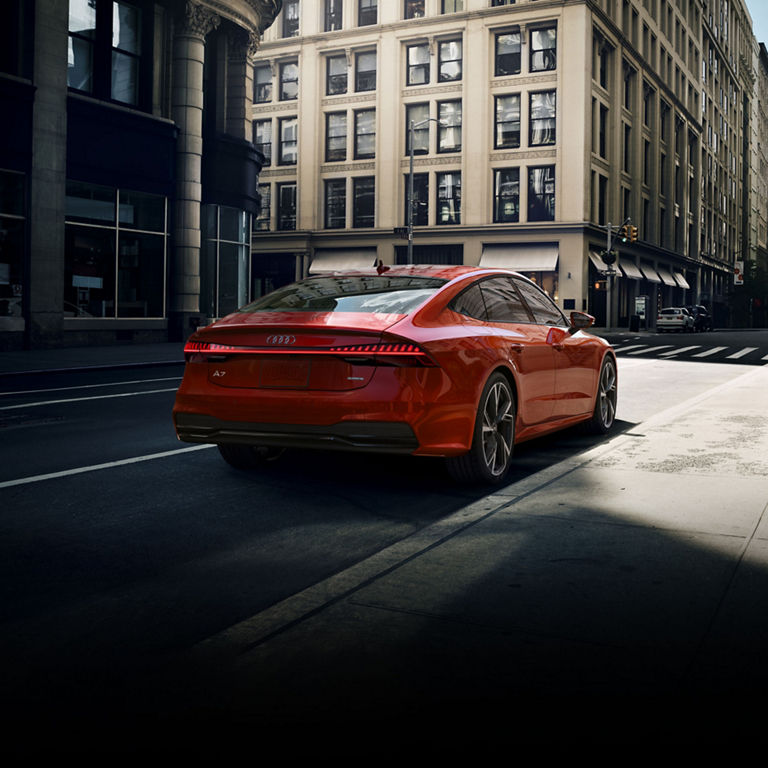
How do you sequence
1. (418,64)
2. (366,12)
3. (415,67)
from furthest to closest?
(366,12) → (415,67) → (418,64)

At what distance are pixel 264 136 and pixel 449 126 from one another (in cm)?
1212

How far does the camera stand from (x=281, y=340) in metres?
6.29

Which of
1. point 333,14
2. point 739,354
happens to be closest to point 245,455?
point 739,354

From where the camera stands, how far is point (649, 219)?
6600 cm

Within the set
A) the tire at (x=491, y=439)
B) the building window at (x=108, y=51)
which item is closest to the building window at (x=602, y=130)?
the building window at (x=108, y=51)

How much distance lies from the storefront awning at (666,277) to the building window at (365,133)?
2321 cm

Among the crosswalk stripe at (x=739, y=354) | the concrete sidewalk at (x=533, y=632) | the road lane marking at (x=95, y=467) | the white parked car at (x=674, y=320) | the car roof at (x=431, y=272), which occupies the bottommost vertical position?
the concrete sidewalk at (x=533, y=632)

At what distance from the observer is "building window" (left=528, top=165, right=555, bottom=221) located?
170ft

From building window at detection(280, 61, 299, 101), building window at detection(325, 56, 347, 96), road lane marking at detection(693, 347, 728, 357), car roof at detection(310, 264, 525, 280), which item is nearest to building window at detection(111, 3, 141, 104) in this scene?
road lane marking at detection(693, 347, 728, 357)

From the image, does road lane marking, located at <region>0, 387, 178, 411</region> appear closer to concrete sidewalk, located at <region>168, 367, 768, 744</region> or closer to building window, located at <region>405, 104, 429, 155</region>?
→ concrete sidewalk, located at <region>168, 367, 768, 744</region>

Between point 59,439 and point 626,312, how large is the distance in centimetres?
5538

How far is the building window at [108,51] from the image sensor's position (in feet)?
82.1

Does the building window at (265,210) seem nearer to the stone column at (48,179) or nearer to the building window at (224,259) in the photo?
the building window at (224,259)

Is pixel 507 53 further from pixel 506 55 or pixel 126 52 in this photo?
pixel 126 52
